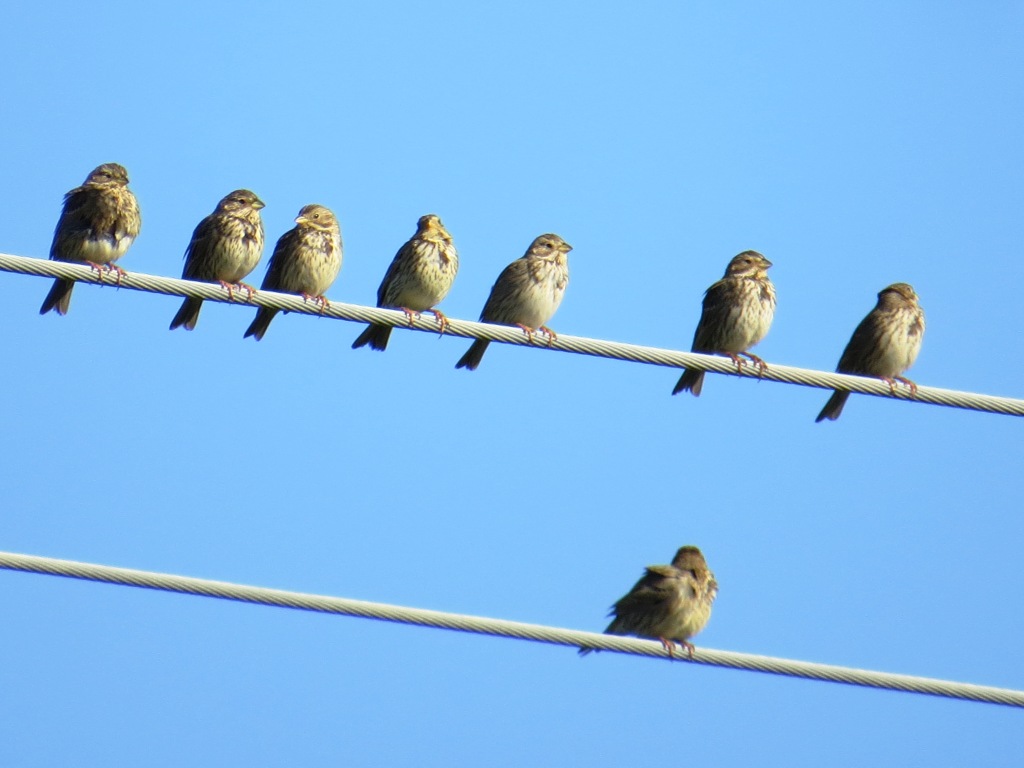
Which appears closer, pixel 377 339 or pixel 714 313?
pixel 377 339

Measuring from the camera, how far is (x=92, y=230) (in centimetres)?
1173

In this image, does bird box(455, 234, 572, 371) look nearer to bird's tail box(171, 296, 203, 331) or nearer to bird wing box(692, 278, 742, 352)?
bird wing box(692, 278, 742, 352)

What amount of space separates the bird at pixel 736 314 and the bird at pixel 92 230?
380cm

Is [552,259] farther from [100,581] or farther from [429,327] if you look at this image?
[100,581]

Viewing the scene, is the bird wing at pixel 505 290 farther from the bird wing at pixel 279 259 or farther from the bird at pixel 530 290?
the bird wing at pixel 279 259

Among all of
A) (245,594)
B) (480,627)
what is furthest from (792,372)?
(245,594)

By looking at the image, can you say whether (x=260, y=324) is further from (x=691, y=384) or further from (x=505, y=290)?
(x=691, y=384)

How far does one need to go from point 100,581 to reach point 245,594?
516mm

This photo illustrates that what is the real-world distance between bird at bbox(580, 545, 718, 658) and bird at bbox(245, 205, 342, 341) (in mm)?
3115

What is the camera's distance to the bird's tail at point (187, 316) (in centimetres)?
1173

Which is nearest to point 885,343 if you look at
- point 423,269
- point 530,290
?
point 530,290

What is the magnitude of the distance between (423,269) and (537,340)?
3.71 m

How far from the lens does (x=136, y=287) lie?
26.5 feet

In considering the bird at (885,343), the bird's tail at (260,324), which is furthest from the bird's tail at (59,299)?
the bird at (885,343)
